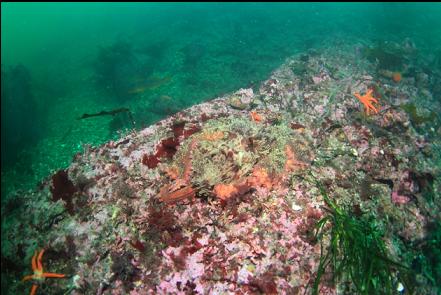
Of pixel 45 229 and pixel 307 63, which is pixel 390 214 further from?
pixel 307 63

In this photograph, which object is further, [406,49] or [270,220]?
[406,49]

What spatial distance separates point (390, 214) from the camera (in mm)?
4633

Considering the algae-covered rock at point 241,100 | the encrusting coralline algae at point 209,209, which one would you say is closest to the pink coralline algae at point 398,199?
the encrusting coralline algae at point 209,209

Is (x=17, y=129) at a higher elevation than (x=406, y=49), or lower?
lower

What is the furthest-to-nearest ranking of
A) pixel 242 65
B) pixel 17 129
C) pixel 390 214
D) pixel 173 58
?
pixel 173 58 → pixel 242 65 → pixel 17 129 → pixel 390 214

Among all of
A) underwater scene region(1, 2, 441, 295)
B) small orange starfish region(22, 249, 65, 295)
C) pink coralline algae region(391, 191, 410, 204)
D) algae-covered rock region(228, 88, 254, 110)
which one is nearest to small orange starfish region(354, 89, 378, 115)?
underwater scene region(1, 2, 441, 295)

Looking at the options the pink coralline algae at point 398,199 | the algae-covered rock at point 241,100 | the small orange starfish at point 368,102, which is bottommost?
the pink coralline algae at point 398,199

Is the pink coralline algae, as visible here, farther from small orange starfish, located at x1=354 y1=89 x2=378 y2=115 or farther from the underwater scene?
small orange starfish, located at x1=354 y1=89 x2=378 y2=115

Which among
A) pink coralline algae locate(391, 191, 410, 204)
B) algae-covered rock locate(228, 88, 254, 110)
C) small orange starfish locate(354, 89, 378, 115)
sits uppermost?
algae-covered rock locate(228, 88, 254, 110)

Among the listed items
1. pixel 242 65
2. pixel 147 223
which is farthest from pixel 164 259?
pixel 242 65

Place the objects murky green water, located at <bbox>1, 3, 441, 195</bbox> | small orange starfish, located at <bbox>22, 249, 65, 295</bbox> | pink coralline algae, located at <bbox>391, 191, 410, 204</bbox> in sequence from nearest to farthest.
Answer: small orange starfish, located at <bbox>22, 249, 65, 295</bbox> → pink coralline algae, located at <bbox>391, 191, 410, 204</bbox> → murky green water, located at <bbox>1, 3, 441, 195</bbox>

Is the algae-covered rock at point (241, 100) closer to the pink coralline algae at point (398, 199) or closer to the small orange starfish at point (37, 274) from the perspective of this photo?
the pink coralline algae at point (398, 199)

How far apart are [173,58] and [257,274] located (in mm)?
16173

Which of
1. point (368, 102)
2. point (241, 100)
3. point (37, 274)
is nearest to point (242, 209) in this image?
point (37, 274)
